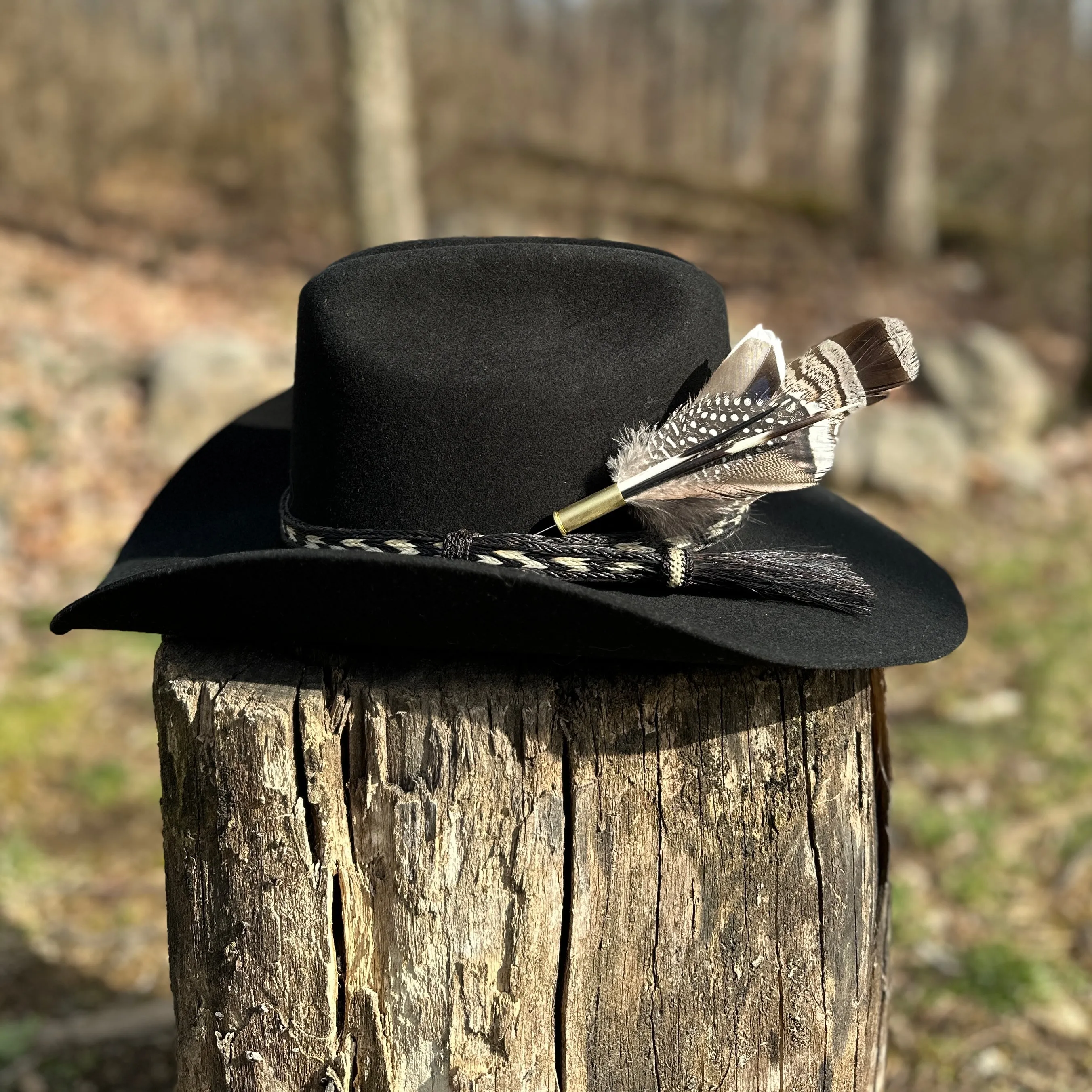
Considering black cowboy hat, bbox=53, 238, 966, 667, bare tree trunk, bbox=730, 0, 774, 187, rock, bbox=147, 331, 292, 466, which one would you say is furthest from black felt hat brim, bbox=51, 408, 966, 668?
bare tree trunk, bbox=730, 0, 774, 187

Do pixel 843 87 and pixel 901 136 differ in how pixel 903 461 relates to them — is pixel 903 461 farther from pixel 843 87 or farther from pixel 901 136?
pixel 843 87

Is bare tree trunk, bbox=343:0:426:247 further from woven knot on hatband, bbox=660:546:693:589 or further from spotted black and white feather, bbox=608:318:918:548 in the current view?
woven knot on hatband, bbox=660:546:693:589

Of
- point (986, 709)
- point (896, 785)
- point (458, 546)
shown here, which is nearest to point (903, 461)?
point (986, 709)

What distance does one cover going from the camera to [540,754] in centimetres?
178

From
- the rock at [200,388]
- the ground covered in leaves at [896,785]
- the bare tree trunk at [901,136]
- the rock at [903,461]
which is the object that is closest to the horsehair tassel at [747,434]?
the ground covered in leaves at [896,785]

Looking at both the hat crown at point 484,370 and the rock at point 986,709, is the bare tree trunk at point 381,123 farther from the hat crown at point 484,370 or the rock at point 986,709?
the hat crown at point 484,370

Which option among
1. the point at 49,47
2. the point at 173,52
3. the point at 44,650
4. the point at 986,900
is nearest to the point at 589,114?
the point at 173,52

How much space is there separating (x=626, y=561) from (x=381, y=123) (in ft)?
28.6

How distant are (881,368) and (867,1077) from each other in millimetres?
1367

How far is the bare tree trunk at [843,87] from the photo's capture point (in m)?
21.1

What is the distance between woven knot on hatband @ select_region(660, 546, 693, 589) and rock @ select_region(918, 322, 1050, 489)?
7809mm

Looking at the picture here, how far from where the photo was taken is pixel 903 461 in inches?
317

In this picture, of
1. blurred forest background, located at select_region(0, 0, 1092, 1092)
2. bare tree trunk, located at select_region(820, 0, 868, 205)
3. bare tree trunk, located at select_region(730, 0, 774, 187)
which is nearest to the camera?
blurred forest background, located at select_region(0, 0, 1092, 1092)

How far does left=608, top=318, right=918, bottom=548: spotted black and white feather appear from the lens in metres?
1.85
